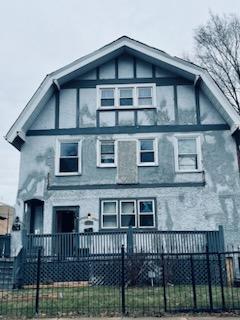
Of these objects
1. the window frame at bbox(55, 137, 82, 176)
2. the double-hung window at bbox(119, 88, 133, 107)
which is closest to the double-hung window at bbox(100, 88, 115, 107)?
the double-hung window at bbox(119, 88, 133, 107)

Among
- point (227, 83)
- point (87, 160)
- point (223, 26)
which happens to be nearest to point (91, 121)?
point (87, 160)

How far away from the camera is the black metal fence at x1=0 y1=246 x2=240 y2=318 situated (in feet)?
28.2

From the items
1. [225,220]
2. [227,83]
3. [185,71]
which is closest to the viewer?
[225,220]

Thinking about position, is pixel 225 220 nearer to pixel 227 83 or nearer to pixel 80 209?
pixel 80 209

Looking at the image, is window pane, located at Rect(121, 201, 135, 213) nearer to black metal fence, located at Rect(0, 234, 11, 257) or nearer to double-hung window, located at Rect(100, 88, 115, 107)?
double-hung window, located at Rect(100, 88, 115, 107)

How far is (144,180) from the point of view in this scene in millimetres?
16391

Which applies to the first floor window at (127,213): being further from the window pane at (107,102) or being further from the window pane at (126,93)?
the window pane at (126,93)

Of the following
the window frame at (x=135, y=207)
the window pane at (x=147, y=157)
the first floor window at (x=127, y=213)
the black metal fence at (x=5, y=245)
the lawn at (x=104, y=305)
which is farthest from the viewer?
the window pane at (x=147, y=157)

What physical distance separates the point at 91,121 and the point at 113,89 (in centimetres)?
191

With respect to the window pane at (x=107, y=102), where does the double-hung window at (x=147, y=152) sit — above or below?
below

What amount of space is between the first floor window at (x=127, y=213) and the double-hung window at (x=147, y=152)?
1.75 meters

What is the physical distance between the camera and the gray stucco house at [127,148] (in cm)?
1599

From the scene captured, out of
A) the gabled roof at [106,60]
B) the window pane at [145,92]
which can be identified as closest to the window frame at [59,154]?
the gabled roof at [106,60]

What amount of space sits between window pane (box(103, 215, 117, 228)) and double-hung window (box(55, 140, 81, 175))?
2.42 m
